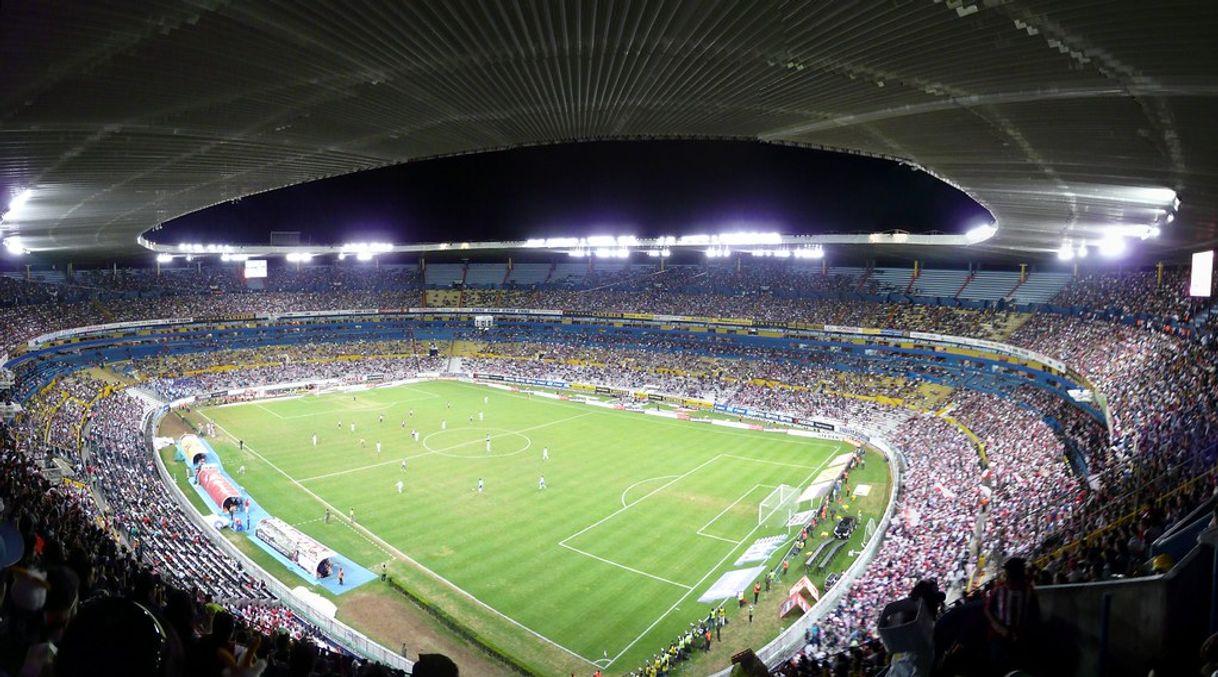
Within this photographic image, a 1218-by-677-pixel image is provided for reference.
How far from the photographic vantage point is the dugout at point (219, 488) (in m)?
27.8

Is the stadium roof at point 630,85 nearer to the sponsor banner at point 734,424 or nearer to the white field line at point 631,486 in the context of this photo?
the white field line at point 631,486

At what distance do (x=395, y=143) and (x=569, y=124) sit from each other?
443 cm

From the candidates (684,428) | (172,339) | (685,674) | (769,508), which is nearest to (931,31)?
(685,674)

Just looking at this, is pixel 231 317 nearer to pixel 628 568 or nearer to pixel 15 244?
pixel 15 244

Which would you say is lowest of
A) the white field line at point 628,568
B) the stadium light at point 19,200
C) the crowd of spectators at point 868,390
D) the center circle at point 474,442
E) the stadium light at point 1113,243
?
the white field line at point 628,568

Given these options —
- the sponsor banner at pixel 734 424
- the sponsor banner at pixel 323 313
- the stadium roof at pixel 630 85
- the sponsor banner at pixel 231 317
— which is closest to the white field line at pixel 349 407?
the sponsor banner at pixel 231 317

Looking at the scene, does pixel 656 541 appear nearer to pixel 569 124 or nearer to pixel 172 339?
pixel 569 124

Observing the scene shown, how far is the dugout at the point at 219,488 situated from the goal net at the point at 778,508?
847 inches

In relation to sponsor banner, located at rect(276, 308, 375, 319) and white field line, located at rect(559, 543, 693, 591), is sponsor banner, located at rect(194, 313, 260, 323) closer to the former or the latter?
sponsor banner, located at rect(276, 308, 375, 319)

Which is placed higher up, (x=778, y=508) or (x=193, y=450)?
(x=193, y=450)

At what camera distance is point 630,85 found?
531 inches

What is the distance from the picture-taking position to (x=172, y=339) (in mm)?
59375

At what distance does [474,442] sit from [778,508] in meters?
19.5

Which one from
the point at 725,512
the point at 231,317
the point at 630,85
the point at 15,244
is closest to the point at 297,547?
the point at 725,512
